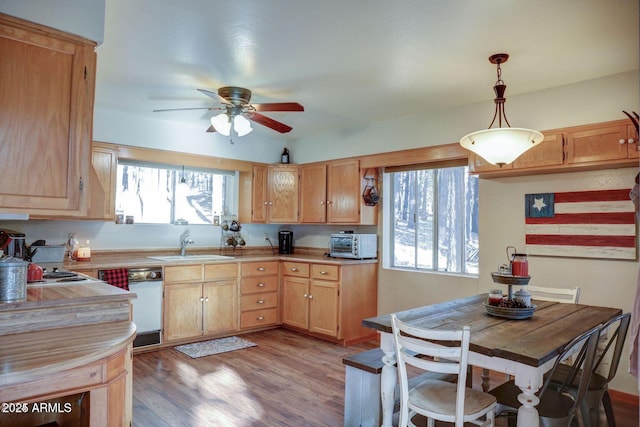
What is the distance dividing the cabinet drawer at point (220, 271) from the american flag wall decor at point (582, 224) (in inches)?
119

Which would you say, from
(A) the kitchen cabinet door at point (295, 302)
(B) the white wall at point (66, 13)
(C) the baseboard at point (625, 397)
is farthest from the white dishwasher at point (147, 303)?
(C) the baseboard at point (625, 397)

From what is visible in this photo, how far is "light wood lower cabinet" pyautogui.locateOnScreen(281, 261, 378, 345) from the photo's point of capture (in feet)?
14.6

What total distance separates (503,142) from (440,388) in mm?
1482

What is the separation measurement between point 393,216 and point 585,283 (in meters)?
2.04

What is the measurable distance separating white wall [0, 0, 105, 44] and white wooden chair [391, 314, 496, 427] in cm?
211

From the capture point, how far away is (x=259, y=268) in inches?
193

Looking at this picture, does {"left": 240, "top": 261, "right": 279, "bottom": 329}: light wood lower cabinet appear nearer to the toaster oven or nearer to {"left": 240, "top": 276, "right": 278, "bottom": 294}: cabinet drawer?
{"left": 240, "top": 276, "right": 278, "bottom": 294}: cabinet drawer

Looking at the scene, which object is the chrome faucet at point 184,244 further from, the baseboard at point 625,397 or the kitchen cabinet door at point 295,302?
the baseboard at point 625,397

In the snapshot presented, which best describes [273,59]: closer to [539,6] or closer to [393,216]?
[539,6]

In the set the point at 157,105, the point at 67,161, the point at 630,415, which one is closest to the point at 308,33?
the point at 67,161

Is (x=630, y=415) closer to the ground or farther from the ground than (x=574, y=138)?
closer to the ground

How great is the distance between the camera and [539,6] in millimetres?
2150

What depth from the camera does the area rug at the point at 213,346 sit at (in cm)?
403

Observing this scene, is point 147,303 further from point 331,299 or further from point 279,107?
point 279,107
